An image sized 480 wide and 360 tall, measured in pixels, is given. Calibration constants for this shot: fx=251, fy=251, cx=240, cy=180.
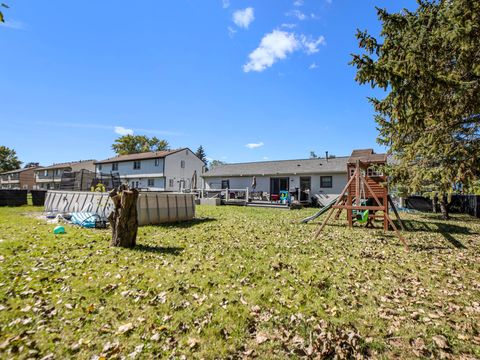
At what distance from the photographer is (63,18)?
10133 millimetres

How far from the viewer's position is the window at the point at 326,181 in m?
23.7

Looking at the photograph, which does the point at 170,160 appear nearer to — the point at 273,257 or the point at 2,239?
the point at 2,239

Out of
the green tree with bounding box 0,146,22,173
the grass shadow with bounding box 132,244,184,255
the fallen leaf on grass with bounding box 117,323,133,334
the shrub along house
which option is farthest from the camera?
the green tree with bounding box 0,146,22,173

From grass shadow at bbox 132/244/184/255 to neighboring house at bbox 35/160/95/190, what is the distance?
56.9 metres

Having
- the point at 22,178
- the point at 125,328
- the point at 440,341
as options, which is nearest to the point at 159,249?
the point at 125,328

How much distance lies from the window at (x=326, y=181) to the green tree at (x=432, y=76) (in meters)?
15.0

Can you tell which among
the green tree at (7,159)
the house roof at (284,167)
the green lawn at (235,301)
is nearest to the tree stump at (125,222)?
the green lawn at (235,301)

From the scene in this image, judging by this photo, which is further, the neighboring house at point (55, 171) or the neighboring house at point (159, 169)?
the neighboring house at point (55, 171)

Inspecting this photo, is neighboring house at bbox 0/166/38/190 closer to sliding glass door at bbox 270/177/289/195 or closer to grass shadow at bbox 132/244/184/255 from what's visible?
sliding glass door at bbox 270/177/289/195

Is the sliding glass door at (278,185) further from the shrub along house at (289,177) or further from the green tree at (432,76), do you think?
the green tree at (432,76)

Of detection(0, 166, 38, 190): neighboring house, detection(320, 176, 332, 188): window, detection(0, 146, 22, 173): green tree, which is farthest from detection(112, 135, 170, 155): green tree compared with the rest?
detection(320, 176, 332, 188): window

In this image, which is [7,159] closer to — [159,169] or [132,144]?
[132,144]

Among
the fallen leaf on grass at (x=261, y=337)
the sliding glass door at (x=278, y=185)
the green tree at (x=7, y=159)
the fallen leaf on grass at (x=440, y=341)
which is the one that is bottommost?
the fallen leaf on grass at (x=440, y=341)

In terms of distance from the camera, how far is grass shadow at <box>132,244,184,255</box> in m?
6.65
